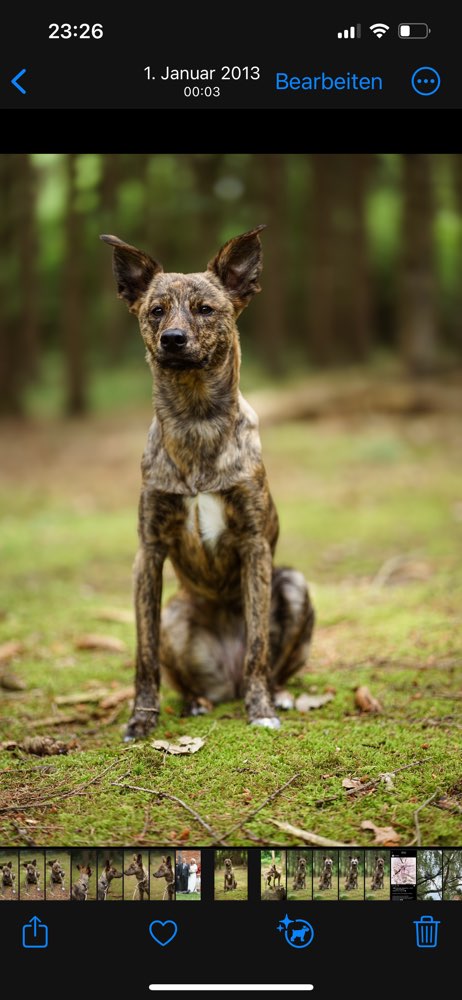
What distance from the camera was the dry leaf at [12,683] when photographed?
6.58 metres

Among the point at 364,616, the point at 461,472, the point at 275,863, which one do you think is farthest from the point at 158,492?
the point at 461,472

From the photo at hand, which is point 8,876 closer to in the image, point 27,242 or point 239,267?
point 239,267

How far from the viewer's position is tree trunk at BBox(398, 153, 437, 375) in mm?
18188

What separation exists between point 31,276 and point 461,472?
48.7ft

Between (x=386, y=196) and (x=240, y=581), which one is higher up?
(x=386, y=196)

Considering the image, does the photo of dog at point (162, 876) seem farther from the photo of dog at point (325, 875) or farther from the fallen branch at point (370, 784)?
the fallen branch at point (370, 784)

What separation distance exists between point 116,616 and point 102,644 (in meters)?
0.80

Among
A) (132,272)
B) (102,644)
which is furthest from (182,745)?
(102,644)

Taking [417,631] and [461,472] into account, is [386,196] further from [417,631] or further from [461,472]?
[417,631]

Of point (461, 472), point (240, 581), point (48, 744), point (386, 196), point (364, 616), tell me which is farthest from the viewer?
point (386, 196)

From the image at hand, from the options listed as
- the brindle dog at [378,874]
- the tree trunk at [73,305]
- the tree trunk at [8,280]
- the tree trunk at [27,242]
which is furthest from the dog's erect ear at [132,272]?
the tree trunk at [8,280]
